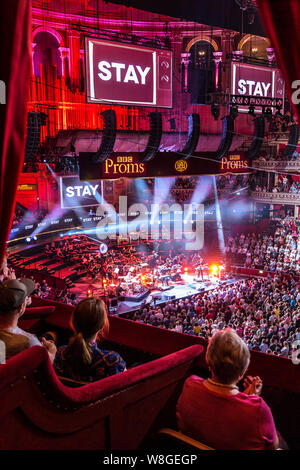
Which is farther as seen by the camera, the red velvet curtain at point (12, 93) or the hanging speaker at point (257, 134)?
the hanging speaker at point (257, 134)

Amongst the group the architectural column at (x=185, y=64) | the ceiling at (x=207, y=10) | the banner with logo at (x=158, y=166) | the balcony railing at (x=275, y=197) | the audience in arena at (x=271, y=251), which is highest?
the architectural column at (x=185, y=64)

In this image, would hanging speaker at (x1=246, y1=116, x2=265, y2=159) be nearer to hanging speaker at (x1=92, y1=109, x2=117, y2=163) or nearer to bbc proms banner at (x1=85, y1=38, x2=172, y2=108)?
hanging speaker at (x1=92, y1=109, x2=117, y2=163)

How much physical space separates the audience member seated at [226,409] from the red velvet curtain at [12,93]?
55.3 inches

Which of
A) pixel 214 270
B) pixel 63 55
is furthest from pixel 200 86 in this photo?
pixel 63 55

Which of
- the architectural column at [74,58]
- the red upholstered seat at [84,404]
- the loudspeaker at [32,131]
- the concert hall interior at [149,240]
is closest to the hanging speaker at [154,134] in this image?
the concert hall interior at [149,240]

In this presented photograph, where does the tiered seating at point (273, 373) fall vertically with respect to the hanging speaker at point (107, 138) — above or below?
below

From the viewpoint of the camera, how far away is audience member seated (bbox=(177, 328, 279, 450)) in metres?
1.80

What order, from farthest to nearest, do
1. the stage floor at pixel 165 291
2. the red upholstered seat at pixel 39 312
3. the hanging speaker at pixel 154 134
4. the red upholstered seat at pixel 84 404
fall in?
1. the stage floor at pixel 165 291
2. the hanging speaker at pixel 154 134
3. the red upholstered seat at pixel 39 312
4. the red upholstered seat at pixel 84 404

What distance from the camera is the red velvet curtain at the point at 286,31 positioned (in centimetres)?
198

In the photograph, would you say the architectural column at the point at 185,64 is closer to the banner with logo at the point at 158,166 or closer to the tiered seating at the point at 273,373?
the banner with logo at the point at 158,166

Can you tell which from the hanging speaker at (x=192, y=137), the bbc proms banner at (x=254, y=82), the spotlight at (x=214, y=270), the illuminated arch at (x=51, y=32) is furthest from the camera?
the illuminated arch at (x=51, y=32)

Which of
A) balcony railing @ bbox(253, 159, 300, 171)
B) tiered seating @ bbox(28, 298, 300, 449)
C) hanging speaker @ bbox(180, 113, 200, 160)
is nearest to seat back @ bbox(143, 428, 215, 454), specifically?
tiered seating @ bbox(28, 298, 300, 449)
